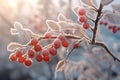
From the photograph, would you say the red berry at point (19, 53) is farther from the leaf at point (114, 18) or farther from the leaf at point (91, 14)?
the leaf at point (114, 18)

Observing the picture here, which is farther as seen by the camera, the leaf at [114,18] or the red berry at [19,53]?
the red berry at [19,53]

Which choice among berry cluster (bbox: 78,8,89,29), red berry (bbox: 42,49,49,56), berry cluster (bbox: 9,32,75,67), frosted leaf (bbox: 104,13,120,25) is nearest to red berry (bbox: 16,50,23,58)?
berry cluster (bbox: 9,32,75,67)

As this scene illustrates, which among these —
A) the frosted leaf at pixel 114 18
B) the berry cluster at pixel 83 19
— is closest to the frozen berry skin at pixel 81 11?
the berry cluster at pixel 83 19

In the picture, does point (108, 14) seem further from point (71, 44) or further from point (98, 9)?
point (71, 44)

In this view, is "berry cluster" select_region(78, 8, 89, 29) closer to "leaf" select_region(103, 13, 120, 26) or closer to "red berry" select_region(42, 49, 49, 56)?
"leaf" select_region(103, 13, 120, 26)

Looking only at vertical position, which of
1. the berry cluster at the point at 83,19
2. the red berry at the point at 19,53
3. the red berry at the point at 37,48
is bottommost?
the red berry at the point at 19,53

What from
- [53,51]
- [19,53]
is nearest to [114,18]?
[53,51]

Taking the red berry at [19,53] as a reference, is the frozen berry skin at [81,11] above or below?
above

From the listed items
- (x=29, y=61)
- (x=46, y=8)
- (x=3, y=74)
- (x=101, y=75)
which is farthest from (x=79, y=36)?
(x=3, y=74)

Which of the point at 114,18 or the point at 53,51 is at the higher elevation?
the point at 114,18

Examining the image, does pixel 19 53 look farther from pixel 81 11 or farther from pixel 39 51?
pixel 81 11

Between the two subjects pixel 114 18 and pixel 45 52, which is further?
pixel 45 52
